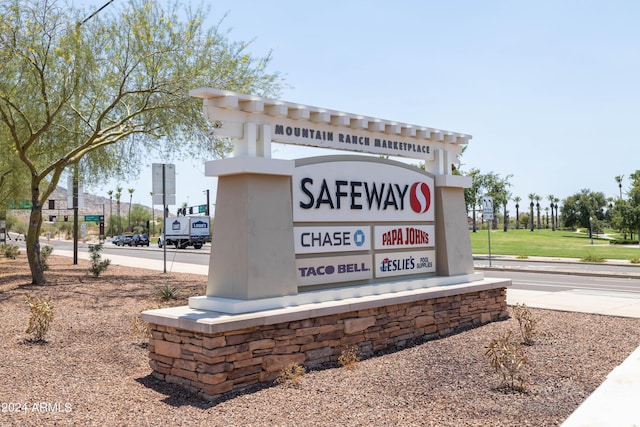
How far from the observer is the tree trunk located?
15211 millimetres

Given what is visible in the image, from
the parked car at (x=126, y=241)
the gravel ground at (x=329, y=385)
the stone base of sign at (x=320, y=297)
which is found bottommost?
the gravel ground at (x=329, y=385)

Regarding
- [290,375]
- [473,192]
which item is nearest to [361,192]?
[290,375]

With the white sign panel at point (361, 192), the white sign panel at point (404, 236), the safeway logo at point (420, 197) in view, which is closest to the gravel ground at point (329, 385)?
the white sign panel at point (404, 236)

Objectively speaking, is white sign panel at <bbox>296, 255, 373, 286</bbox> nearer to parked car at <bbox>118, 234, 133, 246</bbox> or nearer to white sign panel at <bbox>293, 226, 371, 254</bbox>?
white sign panel at <bbox>293, 226, 371, 254</bbox>

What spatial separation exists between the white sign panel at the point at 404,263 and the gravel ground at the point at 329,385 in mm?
1415

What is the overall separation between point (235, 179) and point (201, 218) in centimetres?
4428

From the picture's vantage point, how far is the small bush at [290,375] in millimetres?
6746

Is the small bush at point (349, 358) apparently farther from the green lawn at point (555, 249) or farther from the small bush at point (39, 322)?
the green lawn at point (555, 249)

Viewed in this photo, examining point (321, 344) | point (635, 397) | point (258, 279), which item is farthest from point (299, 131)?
point (635, 397)

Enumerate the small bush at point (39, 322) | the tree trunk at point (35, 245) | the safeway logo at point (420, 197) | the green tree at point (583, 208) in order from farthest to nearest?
the green tree at point (583, 208)
the tree trunk at point (35, 245)
the safeway logo at point (420, 197)
the small bush at point (39, 322)

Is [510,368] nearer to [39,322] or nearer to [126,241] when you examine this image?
[39,322]

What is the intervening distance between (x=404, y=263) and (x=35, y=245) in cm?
1107

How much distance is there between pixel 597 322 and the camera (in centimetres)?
1074

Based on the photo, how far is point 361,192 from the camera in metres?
9.34
